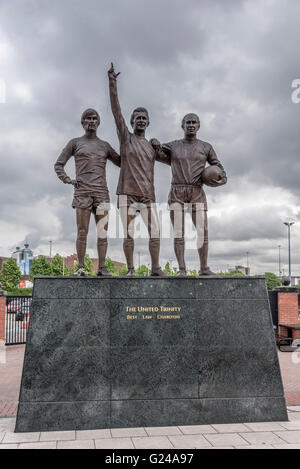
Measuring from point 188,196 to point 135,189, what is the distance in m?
0.89

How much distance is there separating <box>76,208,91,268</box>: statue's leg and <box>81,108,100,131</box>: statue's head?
4.45ft

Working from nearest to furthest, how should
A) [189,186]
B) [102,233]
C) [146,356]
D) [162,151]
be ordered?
[146,356]
[102,233]
[189,186]
[162,151]

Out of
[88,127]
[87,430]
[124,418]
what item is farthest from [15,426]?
[88,127]

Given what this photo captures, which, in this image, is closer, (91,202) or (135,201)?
(91,202)

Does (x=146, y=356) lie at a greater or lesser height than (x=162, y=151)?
lesser

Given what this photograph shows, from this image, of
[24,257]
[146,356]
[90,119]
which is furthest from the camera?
[24,257]

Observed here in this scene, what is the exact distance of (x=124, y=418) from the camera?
5.97m

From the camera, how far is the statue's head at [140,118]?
7.11 meters

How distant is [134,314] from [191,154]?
277 centimetres

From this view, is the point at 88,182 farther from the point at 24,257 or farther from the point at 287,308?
the point at 24,257

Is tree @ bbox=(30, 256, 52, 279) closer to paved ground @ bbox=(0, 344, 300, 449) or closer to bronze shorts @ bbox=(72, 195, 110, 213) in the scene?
bronze shorts @ bbox=(72, 195, 110, 213)

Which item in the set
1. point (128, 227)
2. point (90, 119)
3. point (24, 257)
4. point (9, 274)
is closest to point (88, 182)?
point (128, 227)

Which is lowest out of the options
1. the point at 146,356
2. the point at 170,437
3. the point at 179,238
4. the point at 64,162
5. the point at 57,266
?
the point at 170,437

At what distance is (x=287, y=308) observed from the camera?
16250 mm
